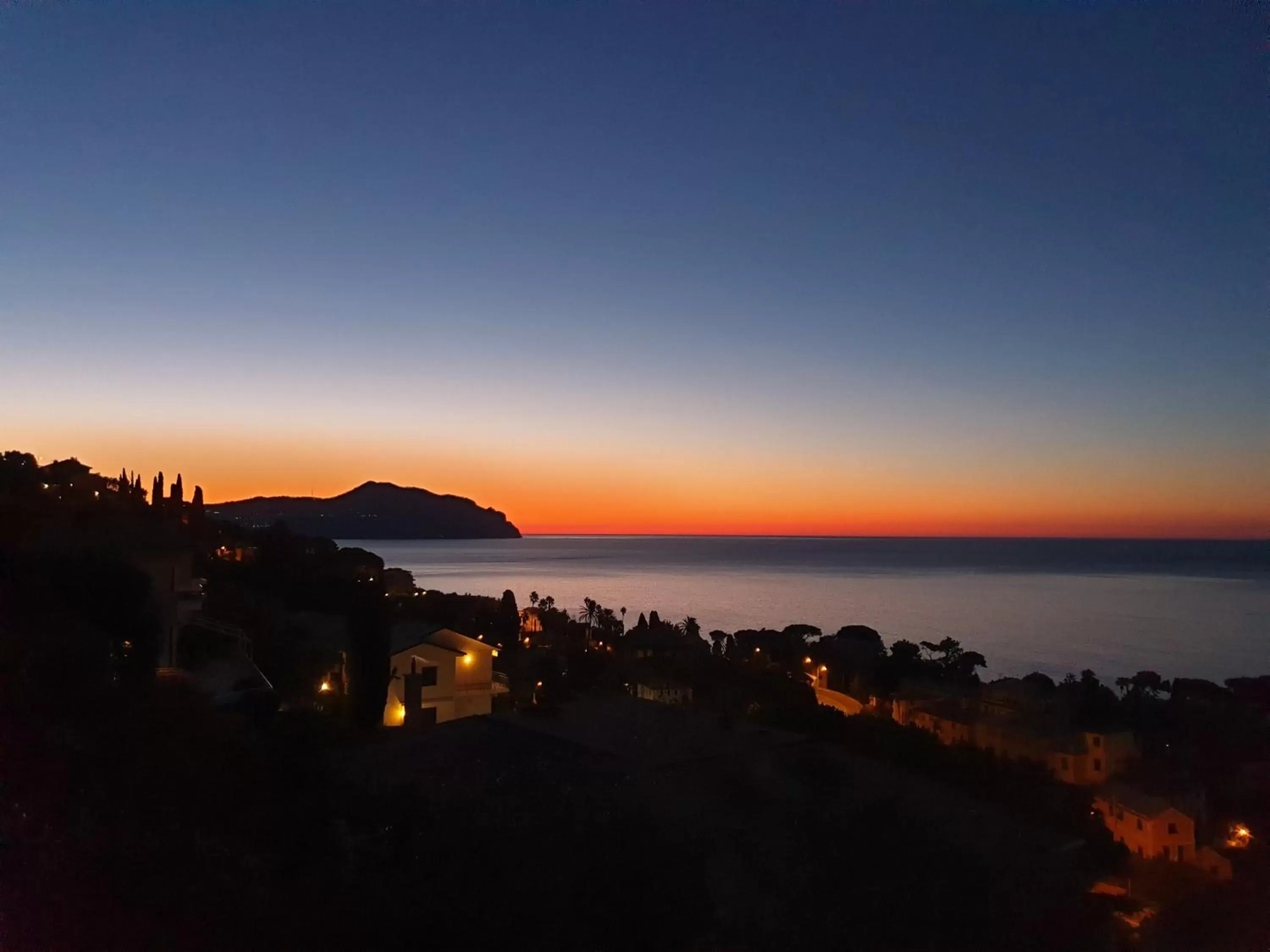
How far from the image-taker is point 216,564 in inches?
1088

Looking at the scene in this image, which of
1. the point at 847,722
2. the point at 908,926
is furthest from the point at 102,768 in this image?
the point at 847,722

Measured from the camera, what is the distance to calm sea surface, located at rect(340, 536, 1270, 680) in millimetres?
56125

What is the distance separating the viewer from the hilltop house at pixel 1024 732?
25.3 metres

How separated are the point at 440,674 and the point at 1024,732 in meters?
17.9

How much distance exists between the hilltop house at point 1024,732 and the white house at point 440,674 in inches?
436

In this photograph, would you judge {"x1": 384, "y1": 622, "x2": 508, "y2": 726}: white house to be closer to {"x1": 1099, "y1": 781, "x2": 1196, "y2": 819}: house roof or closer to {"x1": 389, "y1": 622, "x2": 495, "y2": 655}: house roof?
{"x1": 389, "y1": 622, "x2": 495, "y2": 655}: house roof

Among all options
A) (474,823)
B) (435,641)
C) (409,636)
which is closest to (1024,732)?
(435,641)

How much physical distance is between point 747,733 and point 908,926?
4495 millimetres

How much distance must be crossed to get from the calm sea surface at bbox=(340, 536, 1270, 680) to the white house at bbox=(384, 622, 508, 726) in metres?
38.3

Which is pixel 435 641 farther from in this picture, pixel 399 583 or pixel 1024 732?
pixel 399 583

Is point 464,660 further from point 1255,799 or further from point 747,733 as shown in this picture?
point 1255,799

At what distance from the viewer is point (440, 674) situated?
20094mm

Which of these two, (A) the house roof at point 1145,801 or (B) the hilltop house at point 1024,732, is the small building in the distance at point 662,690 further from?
(A) the house roof at point 1145,801

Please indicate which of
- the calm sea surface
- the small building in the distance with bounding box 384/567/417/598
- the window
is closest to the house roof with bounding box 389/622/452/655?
the window
